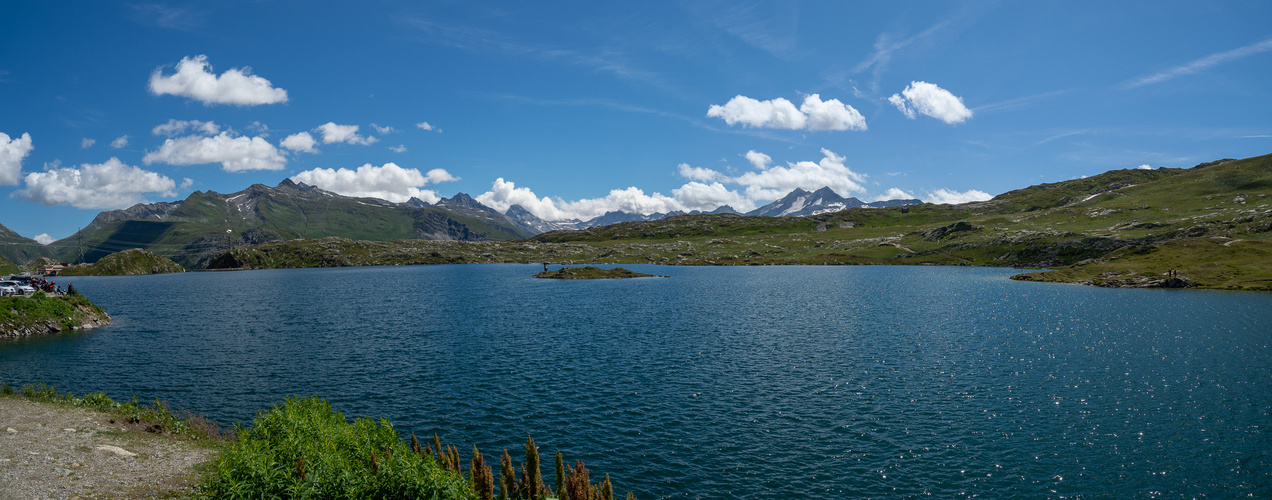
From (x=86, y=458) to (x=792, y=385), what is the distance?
41498 millimetres

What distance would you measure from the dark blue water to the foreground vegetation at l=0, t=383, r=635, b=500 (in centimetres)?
670

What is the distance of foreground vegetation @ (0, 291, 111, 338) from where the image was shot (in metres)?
71.1

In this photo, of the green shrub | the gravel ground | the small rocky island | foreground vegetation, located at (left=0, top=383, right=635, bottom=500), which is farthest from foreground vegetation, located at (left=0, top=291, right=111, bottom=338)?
the small rocky island

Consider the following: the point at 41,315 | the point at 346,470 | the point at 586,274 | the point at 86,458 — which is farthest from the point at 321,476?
the point at 586,274

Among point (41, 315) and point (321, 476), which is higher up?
point (41, 315)

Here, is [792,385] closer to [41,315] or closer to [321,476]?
[321,476]

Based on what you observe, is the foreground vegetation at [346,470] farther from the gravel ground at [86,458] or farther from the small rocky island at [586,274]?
the small rocky island at [586,274]

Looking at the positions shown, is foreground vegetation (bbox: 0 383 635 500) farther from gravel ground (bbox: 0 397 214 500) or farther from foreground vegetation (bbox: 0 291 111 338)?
foreground vegetation (bbox: 0 291 111 338)

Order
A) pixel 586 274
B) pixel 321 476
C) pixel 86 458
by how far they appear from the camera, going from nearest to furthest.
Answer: pixel 321 476 → pixel 86 458 → pixel 586 274

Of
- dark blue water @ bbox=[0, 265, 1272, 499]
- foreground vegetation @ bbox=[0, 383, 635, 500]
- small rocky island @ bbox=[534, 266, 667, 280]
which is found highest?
small rocky island @ bbox=[534, 266, 667, 280]

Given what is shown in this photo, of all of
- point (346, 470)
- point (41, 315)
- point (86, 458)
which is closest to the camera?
point (346, 470)

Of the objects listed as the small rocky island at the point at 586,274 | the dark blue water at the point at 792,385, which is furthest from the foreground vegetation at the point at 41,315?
the small rocky island at the point at 586,274

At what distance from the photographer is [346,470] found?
760 inches

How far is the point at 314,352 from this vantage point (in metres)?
59.6
